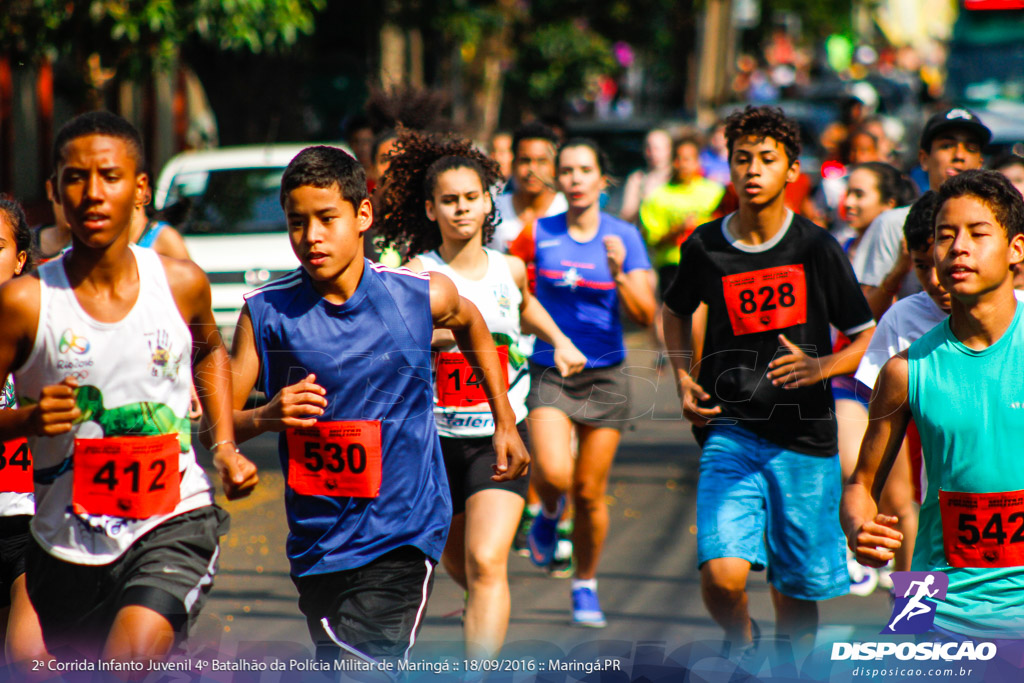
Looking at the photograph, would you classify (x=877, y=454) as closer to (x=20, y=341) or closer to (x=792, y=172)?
(x=792, y=172)

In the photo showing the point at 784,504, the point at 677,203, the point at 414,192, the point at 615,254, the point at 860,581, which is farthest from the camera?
the point at 677,203

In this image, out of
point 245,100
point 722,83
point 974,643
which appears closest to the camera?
point 974,643

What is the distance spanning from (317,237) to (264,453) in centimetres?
528

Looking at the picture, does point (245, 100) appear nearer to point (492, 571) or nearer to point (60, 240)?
point (60, 240)

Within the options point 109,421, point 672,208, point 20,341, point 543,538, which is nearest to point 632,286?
point 543,538

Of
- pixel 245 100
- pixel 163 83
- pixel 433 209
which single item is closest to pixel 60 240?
pixel 433 209

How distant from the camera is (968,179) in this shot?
135 inches

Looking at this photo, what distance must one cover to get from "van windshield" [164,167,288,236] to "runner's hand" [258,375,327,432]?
6.99 m

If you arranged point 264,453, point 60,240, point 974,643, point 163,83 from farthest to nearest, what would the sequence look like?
point 163,83 < point 264,453 < point 60,240 < point 974,643

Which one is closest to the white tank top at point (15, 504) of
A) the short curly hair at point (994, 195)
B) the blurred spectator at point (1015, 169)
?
the short curly hair at point (994, 195)

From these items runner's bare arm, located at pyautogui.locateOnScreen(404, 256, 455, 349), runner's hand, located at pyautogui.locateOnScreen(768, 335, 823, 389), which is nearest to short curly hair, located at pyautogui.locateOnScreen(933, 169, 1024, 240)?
runner's hand, located at pyautogui.locateOnScreen(768, 335, 823, 389)

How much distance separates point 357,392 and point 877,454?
1.47 meters

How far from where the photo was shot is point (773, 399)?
464 cm

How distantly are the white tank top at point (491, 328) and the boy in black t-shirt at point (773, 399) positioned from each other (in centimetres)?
69
